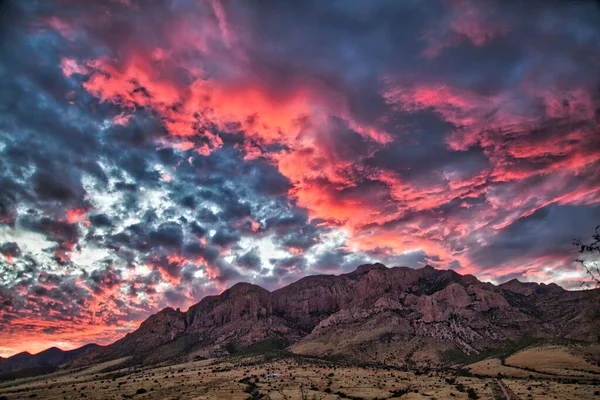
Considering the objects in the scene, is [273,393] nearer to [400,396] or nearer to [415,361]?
[400,396]

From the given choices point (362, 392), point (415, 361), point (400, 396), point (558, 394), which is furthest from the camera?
point (415, 361)

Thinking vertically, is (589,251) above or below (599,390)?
above

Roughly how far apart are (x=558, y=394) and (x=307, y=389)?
56786 mm

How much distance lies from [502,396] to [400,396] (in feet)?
73.7

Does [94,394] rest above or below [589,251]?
below

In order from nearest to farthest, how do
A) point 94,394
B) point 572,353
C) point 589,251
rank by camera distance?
point 589,251 < point 94,394 < point 572,353

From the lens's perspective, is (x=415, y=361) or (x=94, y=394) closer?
(x=94, y=394)

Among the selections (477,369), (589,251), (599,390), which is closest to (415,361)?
(477,369)

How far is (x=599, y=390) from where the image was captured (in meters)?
78.9

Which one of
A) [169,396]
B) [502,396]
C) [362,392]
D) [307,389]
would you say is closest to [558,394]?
[502,396]

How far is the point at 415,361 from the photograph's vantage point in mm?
198000

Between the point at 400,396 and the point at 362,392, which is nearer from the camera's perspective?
the point at 400,396

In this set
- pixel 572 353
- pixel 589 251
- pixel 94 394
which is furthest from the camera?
pixel 572 353

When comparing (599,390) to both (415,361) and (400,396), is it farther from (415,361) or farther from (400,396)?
(415,361)
